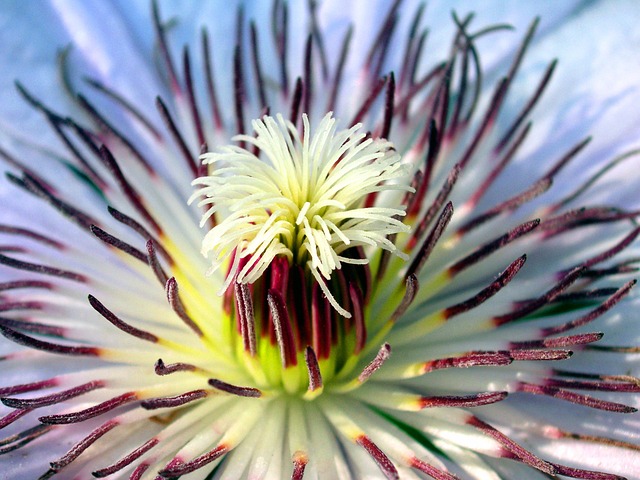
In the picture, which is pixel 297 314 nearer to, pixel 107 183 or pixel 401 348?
pixel 401 348

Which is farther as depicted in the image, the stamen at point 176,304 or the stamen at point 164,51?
the stamen at point 164,51

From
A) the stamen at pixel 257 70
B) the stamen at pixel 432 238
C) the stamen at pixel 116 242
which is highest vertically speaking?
the stamen at pixel 257 70

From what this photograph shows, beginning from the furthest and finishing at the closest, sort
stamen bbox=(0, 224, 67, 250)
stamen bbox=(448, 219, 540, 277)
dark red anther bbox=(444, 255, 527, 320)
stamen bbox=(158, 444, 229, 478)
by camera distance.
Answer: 1. stamen bbox=(0, 224, 67, 250)
2. stamen bbox=(448, 219, 540, 277)
3. dark red anther bbox=(444, 255, 527, 320)
4. stamen bbox=(158, 444, 229, 478)

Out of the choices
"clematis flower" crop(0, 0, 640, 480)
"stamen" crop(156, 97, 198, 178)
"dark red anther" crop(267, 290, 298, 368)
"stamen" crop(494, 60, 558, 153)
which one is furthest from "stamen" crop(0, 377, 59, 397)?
"stamen" crop(494, 60, 558, 153)

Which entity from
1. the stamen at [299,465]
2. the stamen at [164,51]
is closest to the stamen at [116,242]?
the stamen at [299,465]

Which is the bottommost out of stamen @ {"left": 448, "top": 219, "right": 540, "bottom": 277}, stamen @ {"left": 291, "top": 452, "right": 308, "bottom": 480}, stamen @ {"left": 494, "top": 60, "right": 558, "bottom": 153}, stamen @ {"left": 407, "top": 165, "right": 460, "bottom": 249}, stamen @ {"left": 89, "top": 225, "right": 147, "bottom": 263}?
stamen @ {"left": 291, "top": 452, "right": 308, "bottom": 480}

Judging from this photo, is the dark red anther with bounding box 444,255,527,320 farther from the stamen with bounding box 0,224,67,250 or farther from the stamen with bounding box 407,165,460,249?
the stamen with bounding box 0,224,67,250

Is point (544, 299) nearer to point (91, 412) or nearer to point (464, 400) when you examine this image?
point (464, 400)

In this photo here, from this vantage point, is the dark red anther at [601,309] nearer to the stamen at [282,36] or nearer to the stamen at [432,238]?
the stamen at [432,238]
